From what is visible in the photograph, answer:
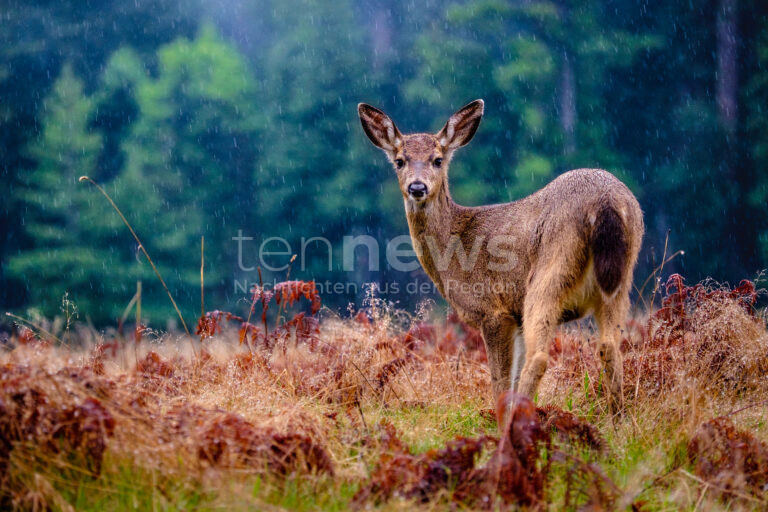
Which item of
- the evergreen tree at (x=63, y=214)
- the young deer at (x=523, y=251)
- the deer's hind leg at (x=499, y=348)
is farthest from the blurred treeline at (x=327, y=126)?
the deer's hind leg at (x=499, y=348)

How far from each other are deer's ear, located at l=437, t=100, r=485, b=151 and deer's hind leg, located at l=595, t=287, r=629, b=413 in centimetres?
194

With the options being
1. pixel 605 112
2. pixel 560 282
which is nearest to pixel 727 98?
pixel 605 112

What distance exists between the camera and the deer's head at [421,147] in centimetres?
458

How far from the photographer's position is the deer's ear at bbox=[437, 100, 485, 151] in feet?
16.5

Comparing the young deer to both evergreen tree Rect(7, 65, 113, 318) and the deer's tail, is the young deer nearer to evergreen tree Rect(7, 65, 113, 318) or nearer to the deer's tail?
the deer's tail

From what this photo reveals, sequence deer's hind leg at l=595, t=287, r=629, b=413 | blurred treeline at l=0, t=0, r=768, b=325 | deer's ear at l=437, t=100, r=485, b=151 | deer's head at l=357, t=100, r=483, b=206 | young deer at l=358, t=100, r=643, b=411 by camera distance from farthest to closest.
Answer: blurred treeline at l=0, t=0, r=768, b=325
deer's ear at l=437, t=100, r=485, b=151
deer's head at l=357, t=100, r=483, b=206
deer's hind leg at l=595, t=287, r=629, b=413
young deer at l=358, t=100, r=643, b=411

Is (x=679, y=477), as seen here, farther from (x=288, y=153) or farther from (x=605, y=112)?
(x=288, y=153)

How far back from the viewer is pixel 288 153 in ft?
56.4

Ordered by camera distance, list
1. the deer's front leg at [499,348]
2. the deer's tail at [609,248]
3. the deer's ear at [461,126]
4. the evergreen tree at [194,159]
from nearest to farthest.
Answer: the deer's tail at [609,248] → the deer's front leg at [499,348] → the deer's ear at [461,126] → the evergreen tree at [194,159]

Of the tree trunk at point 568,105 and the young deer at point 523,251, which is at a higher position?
the tree trunk at point 568,105

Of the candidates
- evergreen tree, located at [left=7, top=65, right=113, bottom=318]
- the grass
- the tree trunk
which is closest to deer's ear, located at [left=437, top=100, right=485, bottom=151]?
the grass

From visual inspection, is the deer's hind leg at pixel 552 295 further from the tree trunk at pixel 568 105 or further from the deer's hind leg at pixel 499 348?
the tree trunk at pixel 568 105

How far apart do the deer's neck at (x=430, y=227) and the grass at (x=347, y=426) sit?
531 millimetres

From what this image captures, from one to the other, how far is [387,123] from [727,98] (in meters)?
11.8
